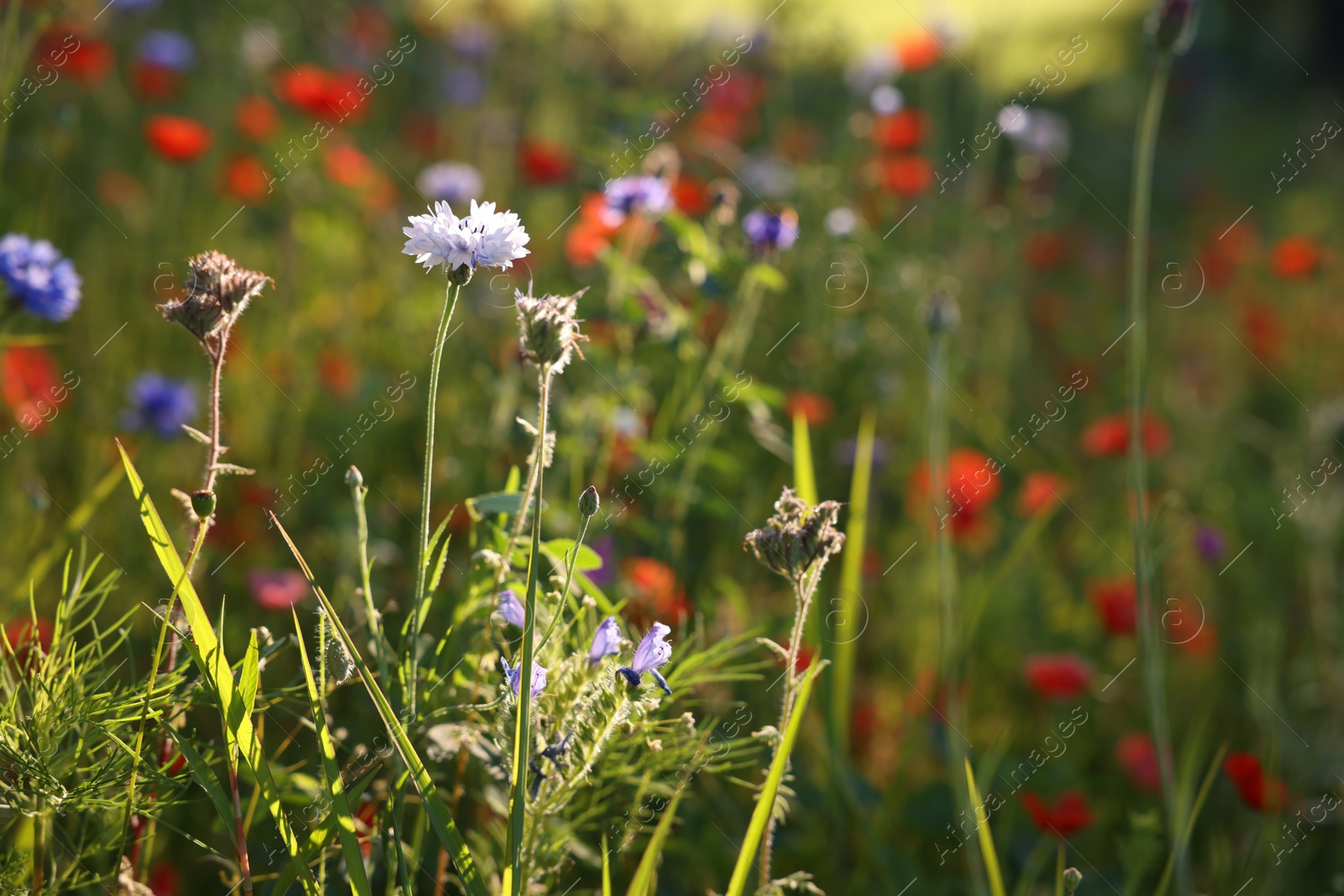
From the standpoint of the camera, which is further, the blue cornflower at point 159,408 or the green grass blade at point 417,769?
the blue cornflower at point 159,408

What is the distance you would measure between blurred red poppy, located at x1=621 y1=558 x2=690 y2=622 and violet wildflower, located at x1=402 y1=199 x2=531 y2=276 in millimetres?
576

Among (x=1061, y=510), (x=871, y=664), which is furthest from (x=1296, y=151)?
(x=871, y=664)

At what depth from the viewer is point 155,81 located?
2.45m

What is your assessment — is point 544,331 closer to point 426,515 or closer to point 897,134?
point 426,515

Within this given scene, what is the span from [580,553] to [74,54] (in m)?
2.17

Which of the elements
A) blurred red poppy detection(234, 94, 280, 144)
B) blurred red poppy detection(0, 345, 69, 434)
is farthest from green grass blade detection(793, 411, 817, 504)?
blurred red poppy detection(234, 94, 280, 144)

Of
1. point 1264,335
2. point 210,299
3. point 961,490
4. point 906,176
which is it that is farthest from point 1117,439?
point 210,299

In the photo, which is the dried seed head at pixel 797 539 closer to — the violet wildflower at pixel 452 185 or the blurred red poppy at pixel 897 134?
the violet wildflower at pixel 452 185

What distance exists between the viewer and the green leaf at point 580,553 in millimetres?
887

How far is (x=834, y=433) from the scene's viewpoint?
2.11m

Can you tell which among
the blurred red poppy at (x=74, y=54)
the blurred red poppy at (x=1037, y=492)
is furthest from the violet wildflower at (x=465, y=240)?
the blurred red poppy at (x=74, y=54)

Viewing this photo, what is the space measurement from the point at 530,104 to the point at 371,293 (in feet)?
4.53

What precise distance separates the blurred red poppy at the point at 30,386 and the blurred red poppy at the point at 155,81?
0.76m

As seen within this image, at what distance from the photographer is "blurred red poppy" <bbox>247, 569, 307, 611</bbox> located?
1509mm
